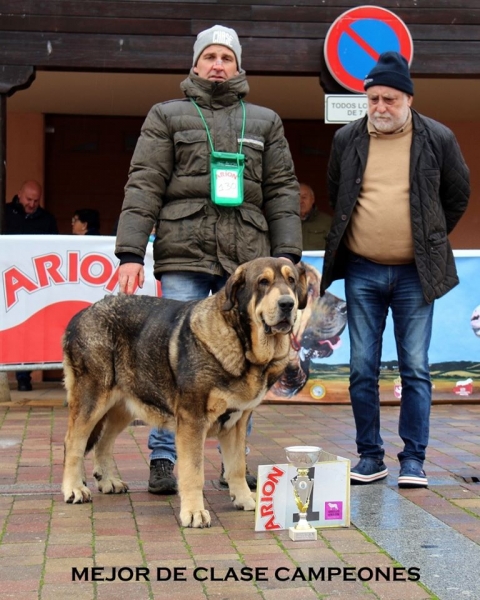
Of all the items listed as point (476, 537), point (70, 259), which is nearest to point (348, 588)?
point (476, 537)

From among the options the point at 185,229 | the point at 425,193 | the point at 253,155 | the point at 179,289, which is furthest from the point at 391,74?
the point at 179,289

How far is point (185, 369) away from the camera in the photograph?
4789 mm

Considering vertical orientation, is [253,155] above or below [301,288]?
above

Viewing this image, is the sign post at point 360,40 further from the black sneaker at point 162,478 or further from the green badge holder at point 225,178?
the black sneaker at point 162,478

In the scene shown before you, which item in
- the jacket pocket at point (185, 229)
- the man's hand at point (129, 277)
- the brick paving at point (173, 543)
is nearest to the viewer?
the brick paving at point (173, 543)

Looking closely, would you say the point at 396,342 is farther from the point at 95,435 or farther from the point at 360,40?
the point at 360,40

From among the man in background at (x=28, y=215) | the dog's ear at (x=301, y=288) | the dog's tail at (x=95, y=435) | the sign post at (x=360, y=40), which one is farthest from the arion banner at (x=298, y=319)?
the dog's ear at (x=301, y=288)

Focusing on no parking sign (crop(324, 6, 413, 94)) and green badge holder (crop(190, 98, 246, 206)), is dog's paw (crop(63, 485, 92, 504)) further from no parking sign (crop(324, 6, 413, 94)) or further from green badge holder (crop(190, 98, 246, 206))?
no parking sign (crop(324, 6, 413, 94))

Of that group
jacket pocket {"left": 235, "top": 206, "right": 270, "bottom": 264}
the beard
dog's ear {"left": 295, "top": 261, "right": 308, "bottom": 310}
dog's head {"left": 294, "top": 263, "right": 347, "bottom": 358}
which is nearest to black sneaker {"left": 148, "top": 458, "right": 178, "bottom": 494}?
jacket pocket {"left": 235, "top": 206, "right": 270, "bottom": 264}

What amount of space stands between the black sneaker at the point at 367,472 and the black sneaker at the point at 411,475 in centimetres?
15

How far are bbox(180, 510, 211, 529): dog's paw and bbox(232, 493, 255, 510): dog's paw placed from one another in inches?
15.0

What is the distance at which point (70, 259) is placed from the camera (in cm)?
888

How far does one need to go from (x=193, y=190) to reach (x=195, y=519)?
5.74 ft

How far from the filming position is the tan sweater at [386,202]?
18.3 ft
